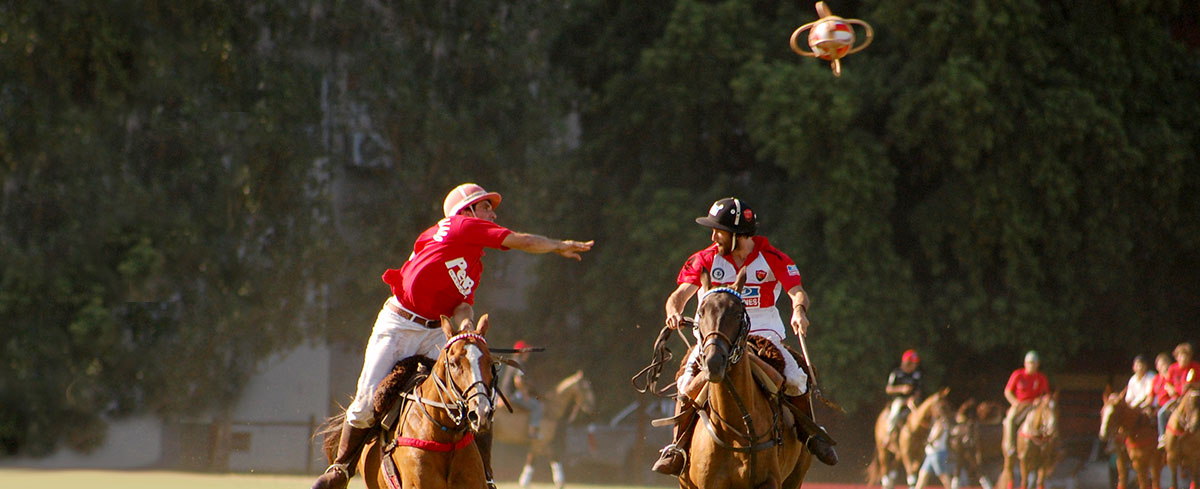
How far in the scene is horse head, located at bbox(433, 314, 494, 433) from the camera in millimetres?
7496

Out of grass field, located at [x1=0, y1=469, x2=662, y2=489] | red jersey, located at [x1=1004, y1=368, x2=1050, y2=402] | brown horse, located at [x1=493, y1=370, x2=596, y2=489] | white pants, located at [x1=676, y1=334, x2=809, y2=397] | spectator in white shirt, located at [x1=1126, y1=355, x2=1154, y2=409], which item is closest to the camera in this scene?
white pants, located at [x1=676, y1=334, x2=809, y2=397]

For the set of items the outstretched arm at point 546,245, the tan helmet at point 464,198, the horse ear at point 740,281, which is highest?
the tan helmet at point 464,198

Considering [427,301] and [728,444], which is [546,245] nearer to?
[427,301]

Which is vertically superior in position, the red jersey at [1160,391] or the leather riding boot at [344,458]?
the leather riding boot at [344,458]

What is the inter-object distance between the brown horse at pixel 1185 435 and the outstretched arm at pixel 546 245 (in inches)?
587

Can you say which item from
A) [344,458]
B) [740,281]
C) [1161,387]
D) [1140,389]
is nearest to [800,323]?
[740,281]

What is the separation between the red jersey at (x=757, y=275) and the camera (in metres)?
9.39

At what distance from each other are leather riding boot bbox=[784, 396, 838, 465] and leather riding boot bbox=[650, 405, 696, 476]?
0.75 meters

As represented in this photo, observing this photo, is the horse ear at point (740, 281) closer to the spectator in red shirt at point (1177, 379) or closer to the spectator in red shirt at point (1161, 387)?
the spectator in red shirt at point (1177, 379)

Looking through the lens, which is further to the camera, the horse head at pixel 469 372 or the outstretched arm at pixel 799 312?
the outstretched arm at pixel 799 312

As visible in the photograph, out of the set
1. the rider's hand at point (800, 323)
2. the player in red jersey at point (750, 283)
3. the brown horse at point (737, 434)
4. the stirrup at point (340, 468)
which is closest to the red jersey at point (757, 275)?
the player in red jersey at point (750, 283)

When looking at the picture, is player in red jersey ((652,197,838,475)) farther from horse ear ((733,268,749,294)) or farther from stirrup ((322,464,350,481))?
stirrup ((322,464,350,481))

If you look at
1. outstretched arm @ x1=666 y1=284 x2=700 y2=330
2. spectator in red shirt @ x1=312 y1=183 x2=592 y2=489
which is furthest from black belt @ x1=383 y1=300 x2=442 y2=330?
outstretched arm @ x1=666 y1=284 x2=700 y2=330

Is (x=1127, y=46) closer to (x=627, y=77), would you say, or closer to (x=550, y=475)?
(x=627, y=77)
